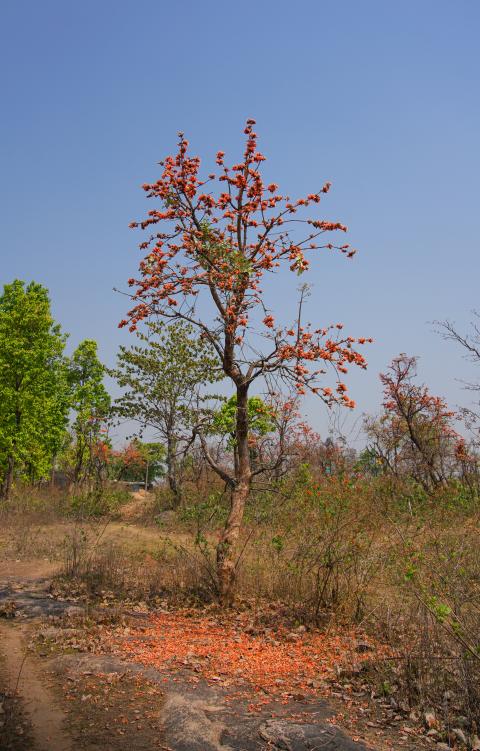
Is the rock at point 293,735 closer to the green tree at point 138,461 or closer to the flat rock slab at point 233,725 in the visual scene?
the flat rock slab at point 233,725

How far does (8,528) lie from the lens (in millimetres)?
16844

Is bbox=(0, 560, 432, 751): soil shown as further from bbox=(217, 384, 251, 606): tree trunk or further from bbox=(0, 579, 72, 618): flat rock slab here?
bbox=(217, 384, 251, 606): tree trunk

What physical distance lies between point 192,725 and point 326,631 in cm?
292

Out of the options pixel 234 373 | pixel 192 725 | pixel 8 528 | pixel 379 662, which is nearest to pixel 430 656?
pixel 379 662

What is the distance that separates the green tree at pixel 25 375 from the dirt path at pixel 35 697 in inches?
695

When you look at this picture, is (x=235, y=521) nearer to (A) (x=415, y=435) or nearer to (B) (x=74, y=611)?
(B) (x=74, y=611)

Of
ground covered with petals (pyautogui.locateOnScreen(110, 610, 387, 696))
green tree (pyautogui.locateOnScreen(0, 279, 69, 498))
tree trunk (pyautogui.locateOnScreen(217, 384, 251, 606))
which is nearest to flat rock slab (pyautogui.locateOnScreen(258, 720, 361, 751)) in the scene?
ground covered with petals (pyautogui.locateOnScreen(110, 610, 387, 696))

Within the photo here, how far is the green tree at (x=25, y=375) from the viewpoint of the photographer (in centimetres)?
2377

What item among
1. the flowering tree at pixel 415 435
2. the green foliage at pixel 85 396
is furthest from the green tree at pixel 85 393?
the flowering tree at pixel 415 435

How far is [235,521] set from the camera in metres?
8.79

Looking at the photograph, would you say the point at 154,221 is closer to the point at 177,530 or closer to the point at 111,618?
the point at 111,618

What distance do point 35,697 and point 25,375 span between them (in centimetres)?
2016

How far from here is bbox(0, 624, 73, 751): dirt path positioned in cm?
455

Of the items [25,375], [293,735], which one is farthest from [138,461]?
[293,735]
